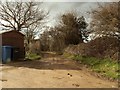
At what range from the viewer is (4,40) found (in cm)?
2920

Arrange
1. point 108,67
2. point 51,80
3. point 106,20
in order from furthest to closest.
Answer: point 106,20
point 108,67
point 51,80

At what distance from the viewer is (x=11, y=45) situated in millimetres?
29969

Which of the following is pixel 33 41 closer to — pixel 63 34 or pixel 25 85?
pixel 63 34

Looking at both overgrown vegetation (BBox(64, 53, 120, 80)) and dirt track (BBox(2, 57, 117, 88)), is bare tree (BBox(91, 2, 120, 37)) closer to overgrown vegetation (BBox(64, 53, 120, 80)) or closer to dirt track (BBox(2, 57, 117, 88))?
overgrown vegetation (BBox(64, 53, 120, 80))

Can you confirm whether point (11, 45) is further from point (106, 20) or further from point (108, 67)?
point (108, 67)

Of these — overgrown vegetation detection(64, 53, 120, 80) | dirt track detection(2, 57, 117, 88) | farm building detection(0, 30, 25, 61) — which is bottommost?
dirt track detection(2, 57, 117, 88)

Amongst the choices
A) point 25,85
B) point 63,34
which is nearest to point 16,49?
point 63,34

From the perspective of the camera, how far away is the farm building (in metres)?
27.0

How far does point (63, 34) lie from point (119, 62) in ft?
77.3

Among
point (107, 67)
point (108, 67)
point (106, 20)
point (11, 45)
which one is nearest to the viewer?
point (108, 67)

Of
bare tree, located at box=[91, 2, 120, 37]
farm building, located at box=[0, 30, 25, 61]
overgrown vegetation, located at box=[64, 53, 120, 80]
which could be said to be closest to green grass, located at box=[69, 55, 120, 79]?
overgrown vegetation, located at box=[64, 53, 120, 80]

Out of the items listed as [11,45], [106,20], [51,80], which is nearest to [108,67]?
[106,20]

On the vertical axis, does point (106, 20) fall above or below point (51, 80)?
above

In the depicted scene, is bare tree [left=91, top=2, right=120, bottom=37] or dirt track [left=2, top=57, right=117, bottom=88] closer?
dirt track [left=2, top=57, right=117, bottom=88]
